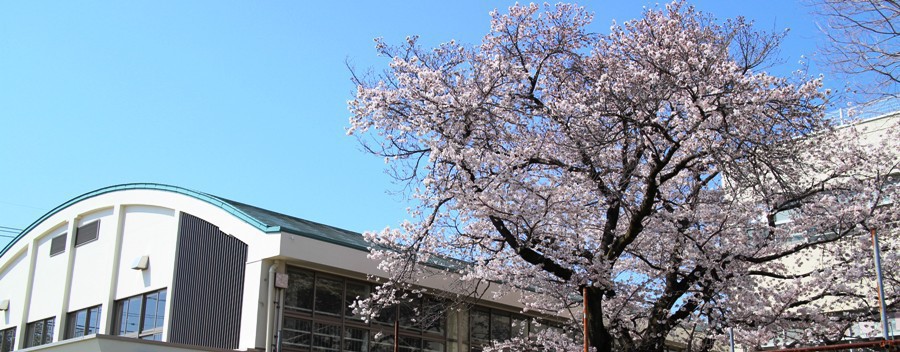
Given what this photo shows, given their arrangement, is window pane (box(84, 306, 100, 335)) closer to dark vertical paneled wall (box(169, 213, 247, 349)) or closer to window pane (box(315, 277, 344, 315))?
dark vertical paneled wall (box(169, 213, 247, 349))

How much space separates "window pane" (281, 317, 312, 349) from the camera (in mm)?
15484

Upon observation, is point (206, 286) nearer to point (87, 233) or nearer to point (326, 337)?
point (326, 337)

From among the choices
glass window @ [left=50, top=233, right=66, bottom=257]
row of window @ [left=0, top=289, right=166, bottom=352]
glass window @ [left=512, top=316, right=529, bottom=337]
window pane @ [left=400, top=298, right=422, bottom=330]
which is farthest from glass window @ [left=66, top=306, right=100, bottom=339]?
glass window @ [left=512, top=316, right=529, bottom=337]

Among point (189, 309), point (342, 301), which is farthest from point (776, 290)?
point (189, 309)

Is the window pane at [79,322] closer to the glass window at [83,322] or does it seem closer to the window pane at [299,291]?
the glass window at [83,322]

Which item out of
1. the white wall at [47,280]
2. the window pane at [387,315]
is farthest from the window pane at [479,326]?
the white wall at [47,280]

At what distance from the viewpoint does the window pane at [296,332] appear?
1548cm

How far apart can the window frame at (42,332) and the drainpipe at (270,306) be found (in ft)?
25.8

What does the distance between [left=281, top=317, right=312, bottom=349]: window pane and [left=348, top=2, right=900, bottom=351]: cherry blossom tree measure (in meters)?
1.62

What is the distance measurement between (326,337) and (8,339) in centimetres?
1074

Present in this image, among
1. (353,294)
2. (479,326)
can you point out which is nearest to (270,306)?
(353,294)

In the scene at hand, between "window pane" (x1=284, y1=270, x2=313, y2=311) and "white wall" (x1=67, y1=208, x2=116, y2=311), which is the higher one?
"white wall" (x1=67, y1=208, x2=116, y2=311)

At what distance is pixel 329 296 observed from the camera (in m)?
16.5

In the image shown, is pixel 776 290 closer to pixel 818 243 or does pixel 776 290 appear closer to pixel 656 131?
pixel 818 243
